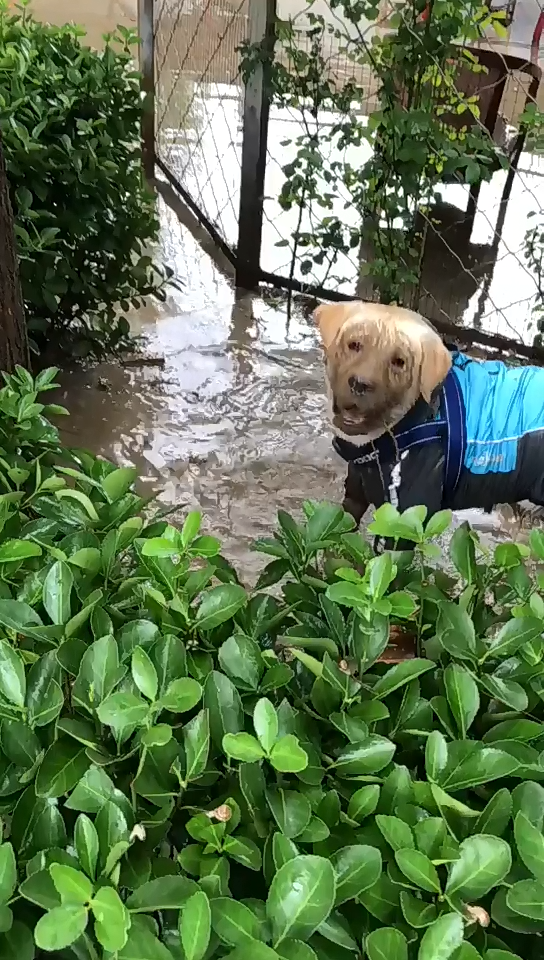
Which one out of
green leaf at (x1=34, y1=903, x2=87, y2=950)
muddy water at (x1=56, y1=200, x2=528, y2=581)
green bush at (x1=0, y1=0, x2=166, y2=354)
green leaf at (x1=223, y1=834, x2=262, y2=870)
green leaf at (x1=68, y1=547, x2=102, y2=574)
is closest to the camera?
green leaf at (x1=34, y1=903, x2=87, y2=950)

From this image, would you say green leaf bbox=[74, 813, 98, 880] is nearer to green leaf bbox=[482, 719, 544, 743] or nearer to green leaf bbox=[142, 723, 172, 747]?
green leaf bbox=[142, 723, 172, 747]

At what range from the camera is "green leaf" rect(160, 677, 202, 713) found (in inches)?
27.2

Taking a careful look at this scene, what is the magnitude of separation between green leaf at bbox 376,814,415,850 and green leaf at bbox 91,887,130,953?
0.20 meters

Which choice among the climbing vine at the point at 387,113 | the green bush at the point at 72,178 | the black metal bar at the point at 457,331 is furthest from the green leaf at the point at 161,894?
the black metal bar at the point at 457,331

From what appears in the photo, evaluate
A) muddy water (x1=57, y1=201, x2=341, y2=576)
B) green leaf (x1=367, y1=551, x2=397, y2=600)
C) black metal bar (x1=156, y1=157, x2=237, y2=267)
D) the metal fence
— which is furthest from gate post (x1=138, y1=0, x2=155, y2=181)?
green leaf (x1=367, y1=551, x2=397, y2=600)

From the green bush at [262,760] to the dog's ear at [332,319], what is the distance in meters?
1.38

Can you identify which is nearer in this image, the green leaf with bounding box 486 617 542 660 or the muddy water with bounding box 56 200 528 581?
the green leaf with bounding box 486 617 542 660

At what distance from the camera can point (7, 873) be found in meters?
0.58

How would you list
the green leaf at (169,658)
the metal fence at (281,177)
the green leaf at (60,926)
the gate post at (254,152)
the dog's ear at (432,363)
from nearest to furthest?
the green leaf at (60,926) < the green leaf at (169,658) < the dog's ear at (432,363) < the gate post at (254,152) < the metal fence at (281,177)

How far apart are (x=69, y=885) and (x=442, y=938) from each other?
26 cm

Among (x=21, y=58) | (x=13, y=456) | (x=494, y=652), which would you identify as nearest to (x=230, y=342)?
(x=21, y=58)

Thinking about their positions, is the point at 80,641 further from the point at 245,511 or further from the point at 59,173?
the point at 59,173

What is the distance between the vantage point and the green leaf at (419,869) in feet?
2.00

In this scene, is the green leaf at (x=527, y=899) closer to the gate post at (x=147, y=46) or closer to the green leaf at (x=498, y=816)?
→ the green leaf at (x=498, y=816)
